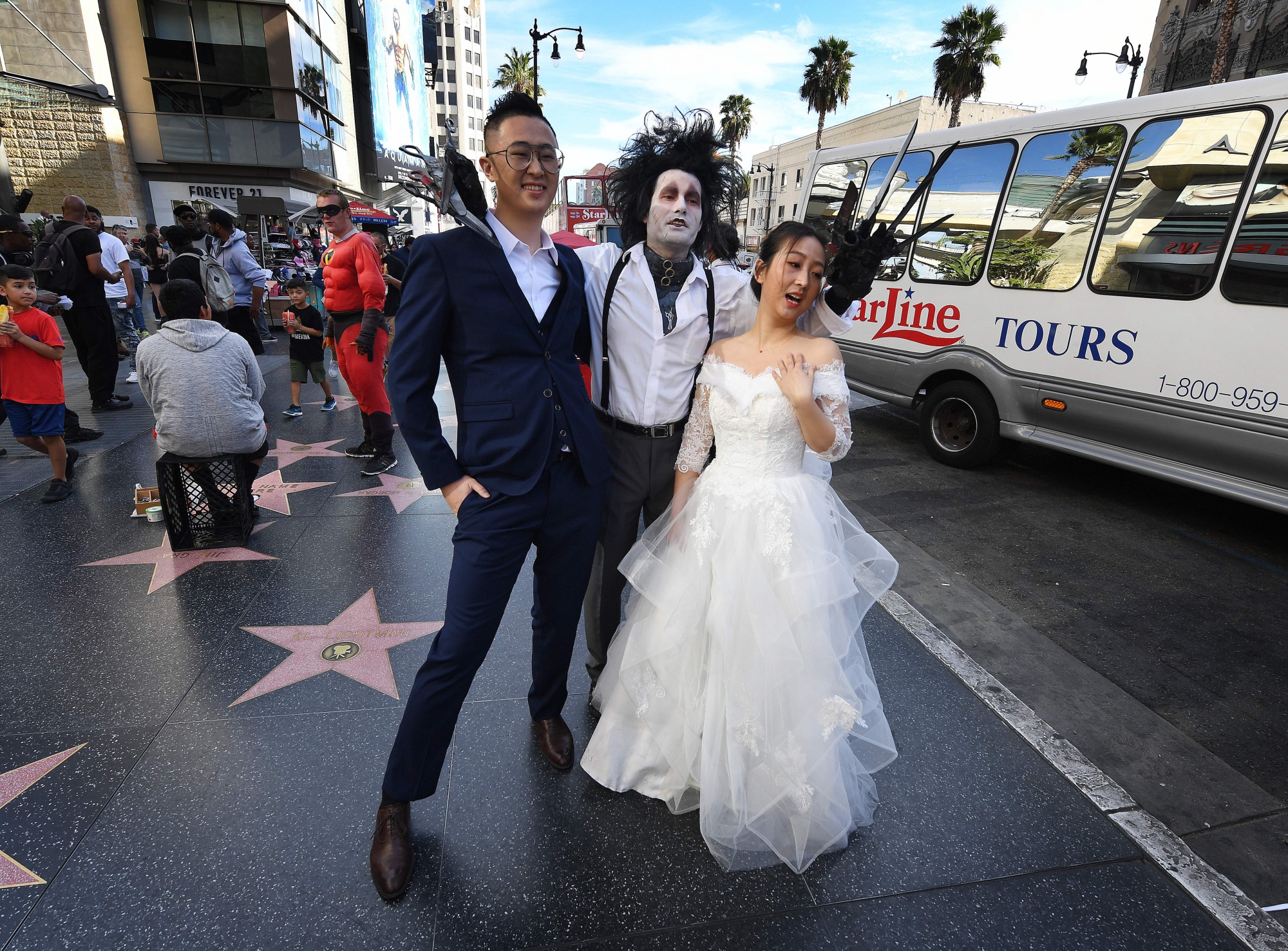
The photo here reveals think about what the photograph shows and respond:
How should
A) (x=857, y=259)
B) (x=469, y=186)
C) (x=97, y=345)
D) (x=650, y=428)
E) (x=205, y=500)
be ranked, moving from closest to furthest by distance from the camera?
1. (x=469, y=186)
2. (x=857, y=259)
3. (x=650, y=428)
4. (x=205, y=500)
5. (x=97, y=345)

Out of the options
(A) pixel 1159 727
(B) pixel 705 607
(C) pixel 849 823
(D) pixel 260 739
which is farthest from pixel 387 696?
Result: (A) pixel 1159 727

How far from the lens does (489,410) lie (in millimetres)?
1968

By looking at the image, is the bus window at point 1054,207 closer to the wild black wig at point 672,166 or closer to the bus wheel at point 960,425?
the bus wheel at point 960,425

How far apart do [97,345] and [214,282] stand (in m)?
1.48

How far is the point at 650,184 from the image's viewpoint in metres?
2.56

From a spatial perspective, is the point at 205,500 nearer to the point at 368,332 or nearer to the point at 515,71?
the point at 368,332

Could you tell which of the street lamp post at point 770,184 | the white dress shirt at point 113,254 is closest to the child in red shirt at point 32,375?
the white dress shirt at point 113,254

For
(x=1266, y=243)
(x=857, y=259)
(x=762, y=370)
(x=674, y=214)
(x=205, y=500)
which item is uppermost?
(x=1266, y=243)

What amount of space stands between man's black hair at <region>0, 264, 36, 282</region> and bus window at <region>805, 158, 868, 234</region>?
706 centimetres

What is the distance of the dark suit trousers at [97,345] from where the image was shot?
683cm

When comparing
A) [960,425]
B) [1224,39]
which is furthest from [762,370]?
[1224,39]

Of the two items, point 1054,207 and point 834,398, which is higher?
point 1054,207

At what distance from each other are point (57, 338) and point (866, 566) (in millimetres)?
5971

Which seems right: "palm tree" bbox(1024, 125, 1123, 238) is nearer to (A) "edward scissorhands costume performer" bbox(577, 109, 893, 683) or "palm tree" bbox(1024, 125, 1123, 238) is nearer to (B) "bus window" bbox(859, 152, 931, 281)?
(B) "bus window" bbox(859, 152, 931, 281)
